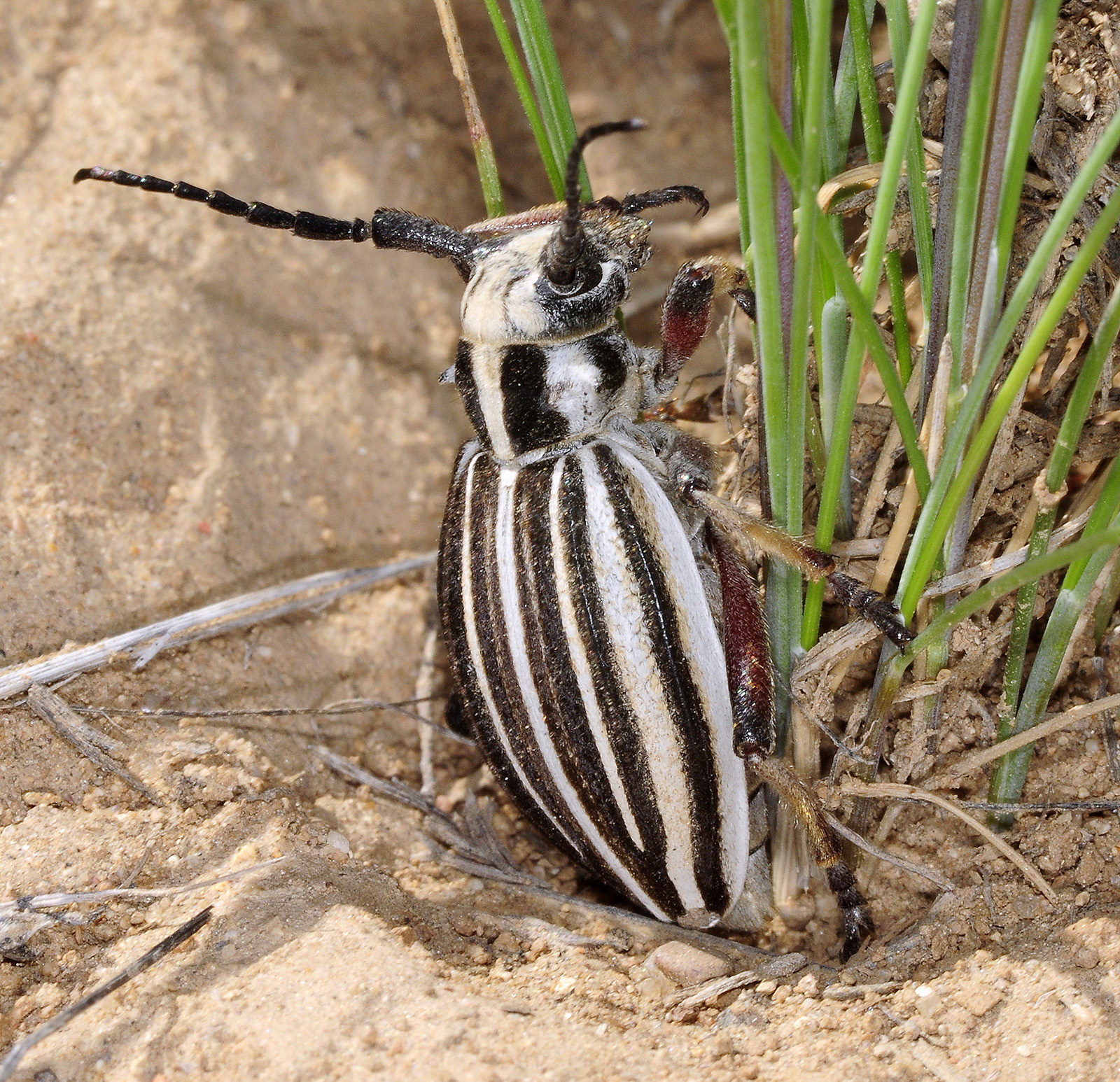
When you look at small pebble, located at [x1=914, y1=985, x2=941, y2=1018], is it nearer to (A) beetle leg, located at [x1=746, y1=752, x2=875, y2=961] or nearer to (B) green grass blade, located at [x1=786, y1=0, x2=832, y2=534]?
(A) beetle leg, located at [x1=746, y1=752, x2=875, y2=961]

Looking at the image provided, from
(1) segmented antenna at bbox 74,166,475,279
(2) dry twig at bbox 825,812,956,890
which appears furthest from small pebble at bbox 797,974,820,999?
(1) segmented antenna at bbox 74,166,475,279

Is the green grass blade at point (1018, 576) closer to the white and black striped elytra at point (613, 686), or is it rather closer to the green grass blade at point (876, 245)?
the green grass blade at point (876, 245)

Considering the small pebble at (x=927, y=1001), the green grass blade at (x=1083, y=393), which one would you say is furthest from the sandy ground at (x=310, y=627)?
the green grass blade at (x=1083, y=393)

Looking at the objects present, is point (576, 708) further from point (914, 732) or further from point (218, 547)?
point (218, 547)

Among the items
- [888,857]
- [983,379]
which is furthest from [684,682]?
[983,379]

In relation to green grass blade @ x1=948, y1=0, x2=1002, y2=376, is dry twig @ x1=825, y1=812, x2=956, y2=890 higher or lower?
lower

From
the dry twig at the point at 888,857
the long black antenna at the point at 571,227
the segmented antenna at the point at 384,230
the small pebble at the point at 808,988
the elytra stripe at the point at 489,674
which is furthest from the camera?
the segmented antenna at the point at 384,230

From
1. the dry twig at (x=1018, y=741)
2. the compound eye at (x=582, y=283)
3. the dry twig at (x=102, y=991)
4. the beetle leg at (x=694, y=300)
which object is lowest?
the dry twig at (x=102, y=991)
